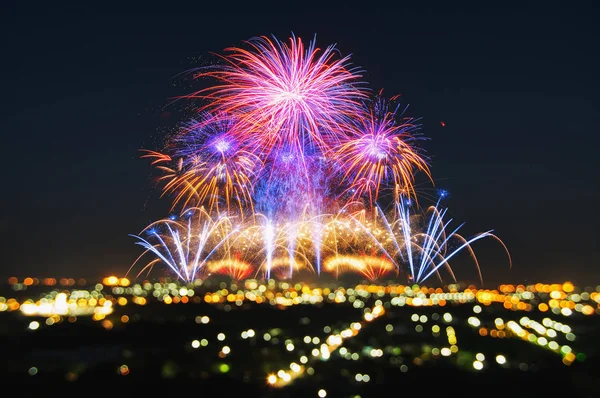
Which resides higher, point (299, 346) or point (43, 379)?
point (299, 346)

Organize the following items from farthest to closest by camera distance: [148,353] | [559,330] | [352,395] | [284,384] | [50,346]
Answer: [559,330] → [50,346] → [148,353] → [284,384] → [352,395]

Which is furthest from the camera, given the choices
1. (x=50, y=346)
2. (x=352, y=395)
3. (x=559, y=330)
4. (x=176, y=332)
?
(x=559, y=330)

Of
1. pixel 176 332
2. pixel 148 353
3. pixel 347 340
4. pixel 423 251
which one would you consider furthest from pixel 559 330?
pixel 148 353

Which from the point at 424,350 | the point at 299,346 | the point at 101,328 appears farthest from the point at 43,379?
the point at 101,328

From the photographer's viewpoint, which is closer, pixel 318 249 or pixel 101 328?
pixel 318 249

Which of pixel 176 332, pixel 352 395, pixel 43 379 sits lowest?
pixel 352 395

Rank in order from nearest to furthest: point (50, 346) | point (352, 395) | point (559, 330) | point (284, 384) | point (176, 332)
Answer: point (352, 395) < point (284, 384) < point (50, 346) < point (176, 332) < point (559, 330)

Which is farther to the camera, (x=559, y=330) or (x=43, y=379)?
(x=559, y=330)

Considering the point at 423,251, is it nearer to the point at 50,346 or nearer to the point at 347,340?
the point at 347,340

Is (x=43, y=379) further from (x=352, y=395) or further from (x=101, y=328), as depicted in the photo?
(x=101, y=328)
